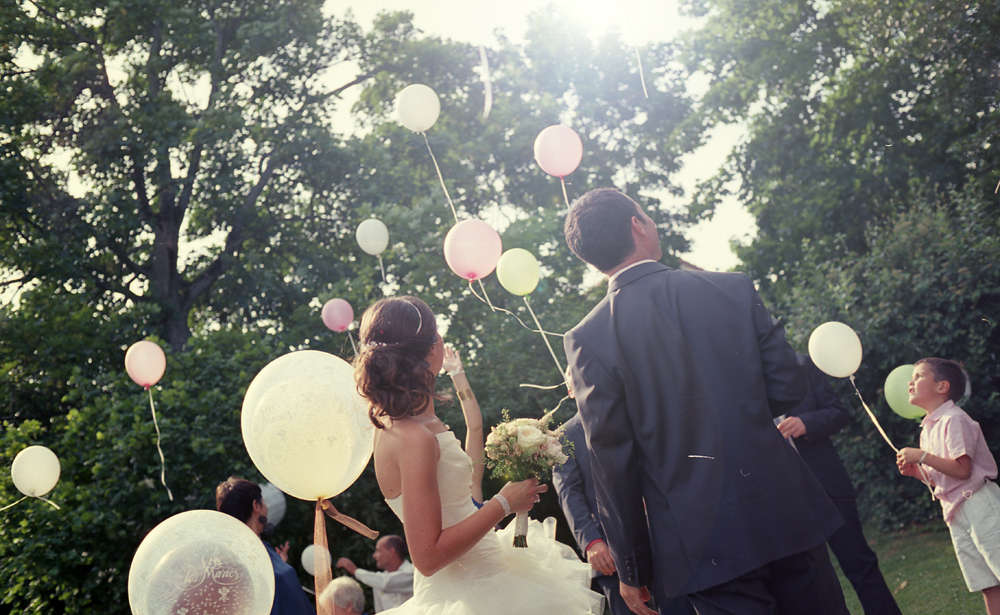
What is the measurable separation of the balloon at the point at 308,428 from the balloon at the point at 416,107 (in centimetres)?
385

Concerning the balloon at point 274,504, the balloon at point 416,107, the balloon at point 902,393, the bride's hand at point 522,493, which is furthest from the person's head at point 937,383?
the balloon at point 274,504

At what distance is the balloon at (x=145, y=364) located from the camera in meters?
7.26

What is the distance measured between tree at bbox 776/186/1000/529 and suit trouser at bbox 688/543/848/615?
287 inches

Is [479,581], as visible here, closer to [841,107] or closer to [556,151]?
[556,151]

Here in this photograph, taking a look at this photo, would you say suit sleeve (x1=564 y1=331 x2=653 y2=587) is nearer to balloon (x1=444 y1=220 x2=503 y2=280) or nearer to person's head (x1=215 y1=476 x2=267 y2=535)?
person's head (x1=215 y1=476 x2=267 y2=535)

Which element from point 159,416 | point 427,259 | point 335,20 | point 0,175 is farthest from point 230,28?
point 159,416

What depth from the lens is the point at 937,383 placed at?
165 inches

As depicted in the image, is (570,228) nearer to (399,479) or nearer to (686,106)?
(399,479)

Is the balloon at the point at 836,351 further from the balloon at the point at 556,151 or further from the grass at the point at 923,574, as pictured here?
the balloon at the point at 556,151

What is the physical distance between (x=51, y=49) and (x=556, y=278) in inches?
387

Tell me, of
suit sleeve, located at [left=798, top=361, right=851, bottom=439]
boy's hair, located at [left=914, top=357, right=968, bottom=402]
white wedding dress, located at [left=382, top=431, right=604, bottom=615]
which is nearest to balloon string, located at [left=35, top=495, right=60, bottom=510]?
white wedding dress, located at [left=382, top=431, right=604, bottom=615]

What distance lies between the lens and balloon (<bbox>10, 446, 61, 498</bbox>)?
6.67 metres

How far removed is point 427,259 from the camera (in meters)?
10.5

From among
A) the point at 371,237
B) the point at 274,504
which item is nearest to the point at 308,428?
the point at 274,504
